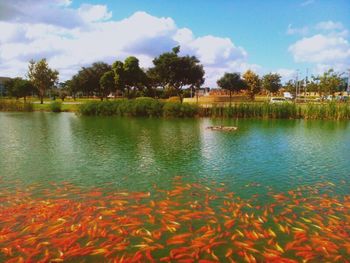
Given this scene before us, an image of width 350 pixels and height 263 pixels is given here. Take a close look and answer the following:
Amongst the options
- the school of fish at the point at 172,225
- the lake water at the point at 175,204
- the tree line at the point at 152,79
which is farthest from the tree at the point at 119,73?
the school of fish at the point at 172,225

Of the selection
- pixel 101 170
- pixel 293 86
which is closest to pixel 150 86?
pixel 293 86

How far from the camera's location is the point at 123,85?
57312mm

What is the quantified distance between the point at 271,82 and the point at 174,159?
229ft

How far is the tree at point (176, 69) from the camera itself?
49.7 metres

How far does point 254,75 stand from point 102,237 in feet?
225

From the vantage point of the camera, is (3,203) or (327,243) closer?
(327,243)

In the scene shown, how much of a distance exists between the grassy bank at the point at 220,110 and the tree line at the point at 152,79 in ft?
41.4

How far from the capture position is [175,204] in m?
8.49

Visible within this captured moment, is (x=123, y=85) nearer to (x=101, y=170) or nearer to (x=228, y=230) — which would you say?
(x=101, y=170)

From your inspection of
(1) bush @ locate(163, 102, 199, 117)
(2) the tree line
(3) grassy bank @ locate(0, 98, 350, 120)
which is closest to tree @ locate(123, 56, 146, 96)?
(2) the tree line

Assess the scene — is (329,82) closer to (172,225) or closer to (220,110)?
(220,110)

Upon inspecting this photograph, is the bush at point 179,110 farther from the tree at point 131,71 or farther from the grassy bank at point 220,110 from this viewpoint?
the tree at point 131,71

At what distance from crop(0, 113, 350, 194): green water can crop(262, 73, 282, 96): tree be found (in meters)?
59.5

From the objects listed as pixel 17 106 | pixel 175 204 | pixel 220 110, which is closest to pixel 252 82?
pixel 220 110
